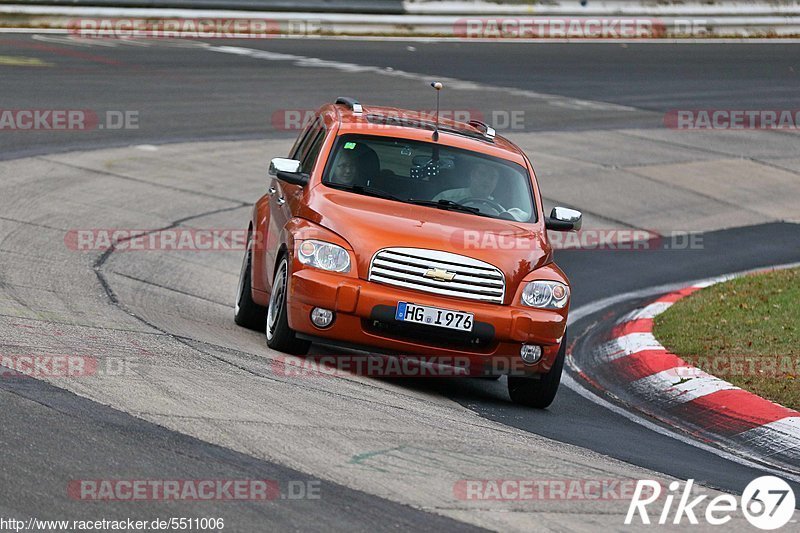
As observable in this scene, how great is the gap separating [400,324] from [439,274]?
0.40 meters

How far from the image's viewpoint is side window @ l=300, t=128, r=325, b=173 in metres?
10.0

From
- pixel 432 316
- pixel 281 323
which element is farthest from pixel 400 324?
pixel 281 323

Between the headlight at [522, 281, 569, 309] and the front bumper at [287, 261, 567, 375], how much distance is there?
110 mm

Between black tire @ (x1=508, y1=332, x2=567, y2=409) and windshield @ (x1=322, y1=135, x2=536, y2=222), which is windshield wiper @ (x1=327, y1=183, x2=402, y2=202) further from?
black tire @ (x1=508, y1=332, x2=567, y2=409)

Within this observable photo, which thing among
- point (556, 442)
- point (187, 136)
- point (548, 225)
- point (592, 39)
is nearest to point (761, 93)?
point (592, 39)

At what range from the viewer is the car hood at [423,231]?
28.5ft

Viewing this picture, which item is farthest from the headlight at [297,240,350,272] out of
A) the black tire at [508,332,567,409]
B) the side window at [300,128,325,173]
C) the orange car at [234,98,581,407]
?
the black tire at [508,332,567,409]

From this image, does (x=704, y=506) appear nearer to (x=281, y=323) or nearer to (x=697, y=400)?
(x=697, y=400)

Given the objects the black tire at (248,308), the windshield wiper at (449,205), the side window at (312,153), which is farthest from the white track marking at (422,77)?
the windshield wiper at (449,205)

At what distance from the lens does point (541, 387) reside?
8.88 m

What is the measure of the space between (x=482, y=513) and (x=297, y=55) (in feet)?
68.8

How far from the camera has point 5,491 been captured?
5.37m

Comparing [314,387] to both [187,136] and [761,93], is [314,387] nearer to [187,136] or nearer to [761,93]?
[187,136]

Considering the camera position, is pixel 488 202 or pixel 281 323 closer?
pixel 281 323
